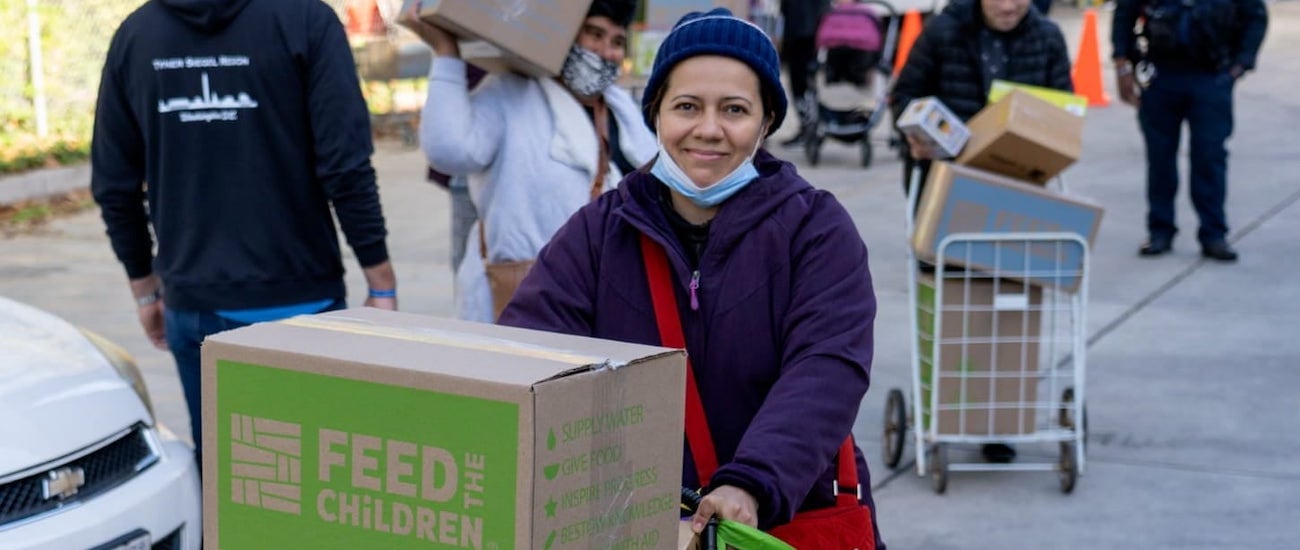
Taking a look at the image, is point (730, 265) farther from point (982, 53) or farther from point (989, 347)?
point (982, 53)

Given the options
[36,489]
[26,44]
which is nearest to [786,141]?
[26,44]

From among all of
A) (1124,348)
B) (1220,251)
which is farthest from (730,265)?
(1220,251)

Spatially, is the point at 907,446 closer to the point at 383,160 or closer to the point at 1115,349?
the point at 1115,349

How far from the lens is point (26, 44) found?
1327 cm

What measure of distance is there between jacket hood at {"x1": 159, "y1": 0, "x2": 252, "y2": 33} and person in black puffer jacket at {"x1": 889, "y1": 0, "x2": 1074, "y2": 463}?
9.65ft

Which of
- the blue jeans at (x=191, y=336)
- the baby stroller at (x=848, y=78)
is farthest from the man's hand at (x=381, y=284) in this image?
the baby stroller at (x=848, y=78)

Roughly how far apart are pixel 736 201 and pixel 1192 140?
7.29m

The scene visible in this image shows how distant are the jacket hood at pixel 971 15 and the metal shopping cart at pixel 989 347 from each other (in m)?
0.77

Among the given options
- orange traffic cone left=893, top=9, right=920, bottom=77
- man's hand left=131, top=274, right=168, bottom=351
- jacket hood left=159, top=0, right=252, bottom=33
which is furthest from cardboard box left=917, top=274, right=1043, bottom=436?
orange traffic cone left=893, top=9, right=920, bottom=77

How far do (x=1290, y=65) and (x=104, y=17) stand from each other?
12.4m

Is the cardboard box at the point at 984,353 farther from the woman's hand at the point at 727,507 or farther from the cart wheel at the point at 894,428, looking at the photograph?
the woman's hand at the point at 727,507

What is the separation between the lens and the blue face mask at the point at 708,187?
→ 2.89 meters

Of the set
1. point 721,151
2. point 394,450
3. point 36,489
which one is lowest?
point 36,489

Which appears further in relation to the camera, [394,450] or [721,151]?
[721,151]
